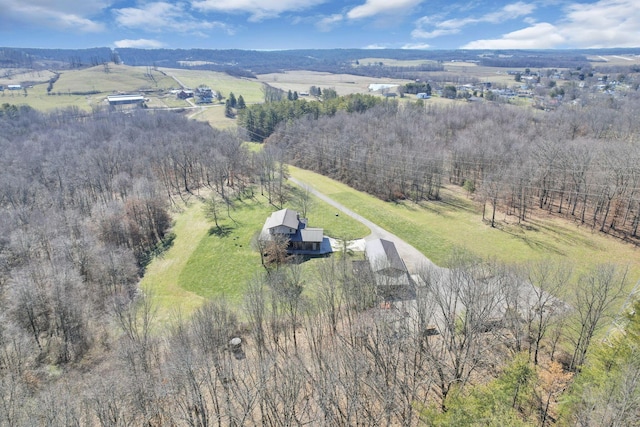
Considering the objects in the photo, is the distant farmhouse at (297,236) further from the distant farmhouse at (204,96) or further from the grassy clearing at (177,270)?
the distant farmhouse at (204,96)

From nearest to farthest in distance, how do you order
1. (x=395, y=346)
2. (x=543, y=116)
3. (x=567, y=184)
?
(x=395, y=346)
(x=567, y=184)
(x=543, y=116)

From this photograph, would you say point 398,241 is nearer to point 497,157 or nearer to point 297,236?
point 297,236

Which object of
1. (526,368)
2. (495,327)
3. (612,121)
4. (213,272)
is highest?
(612,121)

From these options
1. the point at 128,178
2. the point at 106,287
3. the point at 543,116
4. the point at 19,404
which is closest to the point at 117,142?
the point at 128,178

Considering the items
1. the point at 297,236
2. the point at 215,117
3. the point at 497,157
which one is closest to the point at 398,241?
the point at 297,236

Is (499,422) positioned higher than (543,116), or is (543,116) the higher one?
(543,116)

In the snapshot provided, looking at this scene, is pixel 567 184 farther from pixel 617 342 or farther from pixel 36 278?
pixel 36 278

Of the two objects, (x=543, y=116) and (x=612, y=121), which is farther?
(x=543, y=116)
